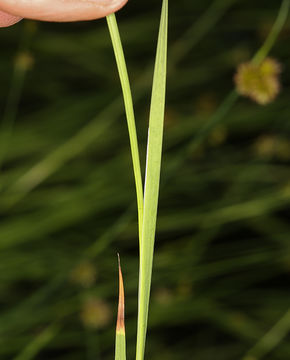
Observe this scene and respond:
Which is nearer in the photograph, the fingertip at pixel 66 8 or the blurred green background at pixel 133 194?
the fingertip at pixel 66 8

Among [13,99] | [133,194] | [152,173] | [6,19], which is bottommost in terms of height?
[152,173]

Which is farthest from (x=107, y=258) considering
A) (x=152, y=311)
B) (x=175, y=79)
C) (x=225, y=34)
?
(x=225, y=34)

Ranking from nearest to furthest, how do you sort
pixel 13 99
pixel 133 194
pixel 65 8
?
pixel 65 8, pixel 133 194, pixel 13 99

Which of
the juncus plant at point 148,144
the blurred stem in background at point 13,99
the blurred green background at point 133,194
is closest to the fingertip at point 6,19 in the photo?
the juncus plant at point 148,144

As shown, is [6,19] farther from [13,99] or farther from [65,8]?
[13,99]

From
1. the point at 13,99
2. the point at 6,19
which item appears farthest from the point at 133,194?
the point at 6,19

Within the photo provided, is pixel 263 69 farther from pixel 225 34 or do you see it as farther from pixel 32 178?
pixel 225 34

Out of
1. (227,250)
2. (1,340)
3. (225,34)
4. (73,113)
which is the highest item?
(225,34)

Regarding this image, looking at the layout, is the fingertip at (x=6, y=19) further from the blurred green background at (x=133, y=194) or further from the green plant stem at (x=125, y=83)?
the blurred green background at (x=133, y=194)

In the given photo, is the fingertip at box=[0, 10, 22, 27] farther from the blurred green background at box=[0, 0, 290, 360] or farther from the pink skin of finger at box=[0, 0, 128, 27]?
the blurred green background at box=[0, 0, 290, 360]
